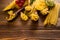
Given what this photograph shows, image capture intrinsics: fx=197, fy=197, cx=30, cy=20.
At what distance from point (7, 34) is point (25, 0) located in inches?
10.9

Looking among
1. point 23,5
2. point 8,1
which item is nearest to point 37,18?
point 23,5

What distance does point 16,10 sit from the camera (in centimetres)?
142

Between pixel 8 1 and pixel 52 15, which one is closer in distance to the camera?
pixel 52 15

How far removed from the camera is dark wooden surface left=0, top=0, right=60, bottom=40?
1327 mm

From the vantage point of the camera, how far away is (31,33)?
4.39 feet

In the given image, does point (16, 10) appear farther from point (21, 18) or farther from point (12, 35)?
point (12, 35)

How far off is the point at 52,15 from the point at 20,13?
23cm

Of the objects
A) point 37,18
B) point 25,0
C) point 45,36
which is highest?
point 25,0

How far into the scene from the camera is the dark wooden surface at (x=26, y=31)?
1327mm

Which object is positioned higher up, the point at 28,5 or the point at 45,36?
the point at 28,5

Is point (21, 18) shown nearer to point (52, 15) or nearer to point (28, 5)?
point (28, 5)

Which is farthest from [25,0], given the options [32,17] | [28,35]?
[28,35]

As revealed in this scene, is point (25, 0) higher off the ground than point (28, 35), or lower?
higher

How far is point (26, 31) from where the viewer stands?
1345mm
